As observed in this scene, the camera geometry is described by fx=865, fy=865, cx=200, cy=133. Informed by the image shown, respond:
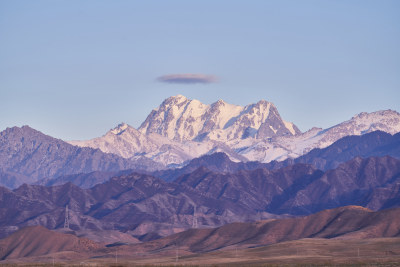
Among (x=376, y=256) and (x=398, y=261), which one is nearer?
(x=398, y=261)

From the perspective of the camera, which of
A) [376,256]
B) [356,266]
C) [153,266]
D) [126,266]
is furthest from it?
[376,256]

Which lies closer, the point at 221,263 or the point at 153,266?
the point at 153,266

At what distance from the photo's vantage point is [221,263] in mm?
199000

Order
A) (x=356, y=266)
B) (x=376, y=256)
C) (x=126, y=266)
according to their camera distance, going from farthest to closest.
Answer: (x=376, y=256), (x=126, y=266), (x=356, y=266)

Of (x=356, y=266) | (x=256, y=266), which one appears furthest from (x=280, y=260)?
(x=356, y=266)

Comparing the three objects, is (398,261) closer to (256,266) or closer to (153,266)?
(256,266)

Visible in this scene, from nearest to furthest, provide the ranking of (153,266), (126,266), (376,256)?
(126,266) < (153,266) < (376,256)

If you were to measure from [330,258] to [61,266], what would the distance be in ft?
202

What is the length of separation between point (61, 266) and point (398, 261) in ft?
227

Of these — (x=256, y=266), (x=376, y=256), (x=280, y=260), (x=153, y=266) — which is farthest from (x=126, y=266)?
(x=376, y=256)

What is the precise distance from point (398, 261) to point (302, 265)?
61.1 feet

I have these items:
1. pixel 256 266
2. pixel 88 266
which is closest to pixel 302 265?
pixel 256 266

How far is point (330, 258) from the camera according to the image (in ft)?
652

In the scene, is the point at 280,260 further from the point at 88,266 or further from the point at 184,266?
the point at 88,266
